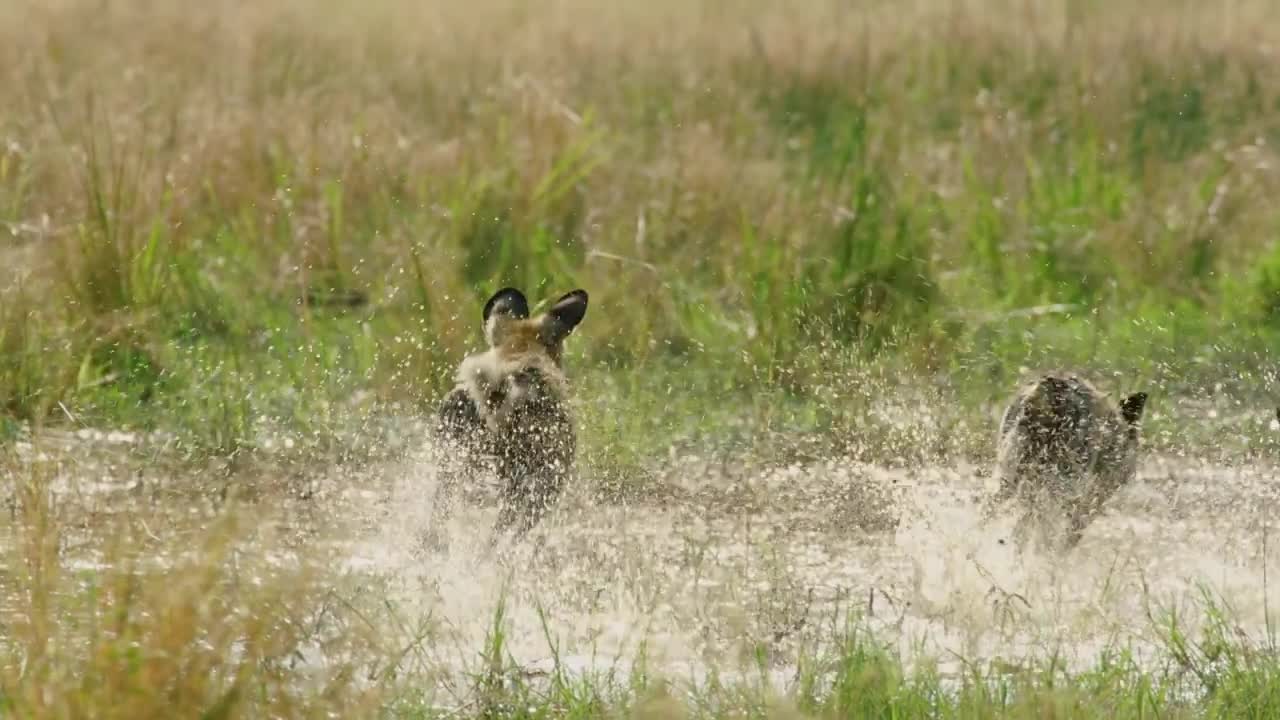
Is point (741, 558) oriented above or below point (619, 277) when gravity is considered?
above

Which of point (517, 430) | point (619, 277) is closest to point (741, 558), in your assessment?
point (517, 430)

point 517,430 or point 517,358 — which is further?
point 517,358

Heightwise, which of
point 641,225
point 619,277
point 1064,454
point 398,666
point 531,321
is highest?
point 398,666

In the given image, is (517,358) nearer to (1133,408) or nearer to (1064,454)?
(1064,454)

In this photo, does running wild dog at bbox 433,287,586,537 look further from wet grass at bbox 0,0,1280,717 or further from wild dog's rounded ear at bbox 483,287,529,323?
wet grass at bbox 0,0,1280,717

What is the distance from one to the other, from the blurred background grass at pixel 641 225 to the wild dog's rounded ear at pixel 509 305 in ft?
2.64

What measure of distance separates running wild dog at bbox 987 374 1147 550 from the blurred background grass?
1636 millimetres

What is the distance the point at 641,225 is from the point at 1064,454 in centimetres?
383

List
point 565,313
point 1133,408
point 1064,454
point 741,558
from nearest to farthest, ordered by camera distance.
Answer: point 741,558
point 1064,454
point 1133,408
point 565,313

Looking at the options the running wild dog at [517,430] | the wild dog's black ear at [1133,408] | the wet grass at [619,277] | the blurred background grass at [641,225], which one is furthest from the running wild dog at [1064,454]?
the blurred background grass at [641,225]

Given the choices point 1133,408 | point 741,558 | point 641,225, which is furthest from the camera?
point 641,225

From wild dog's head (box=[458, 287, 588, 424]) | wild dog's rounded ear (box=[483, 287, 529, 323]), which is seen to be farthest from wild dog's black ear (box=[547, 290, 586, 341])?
wild dog's rounded ear (box=[483, 287, 529, 323])

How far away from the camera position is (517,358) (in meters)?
7.63

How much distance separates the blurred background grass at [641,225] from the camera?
9555 millimetres
